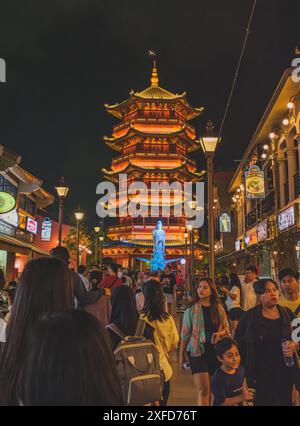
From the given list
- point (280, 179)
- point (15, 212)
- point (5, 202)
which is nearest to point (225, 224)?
point (280, 179)

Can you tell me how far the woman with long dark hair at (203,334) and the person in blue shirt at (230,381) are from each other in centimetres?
101

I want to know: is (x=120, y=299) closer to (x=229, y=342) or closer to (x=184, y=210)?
(x=229, y=342)

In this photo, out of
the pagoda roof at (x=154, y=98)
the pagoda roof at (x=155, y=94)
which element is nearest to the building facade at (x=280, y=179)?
the pagoda roof at (x=154, y=98)

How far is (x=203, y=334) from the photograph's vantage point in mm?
5387

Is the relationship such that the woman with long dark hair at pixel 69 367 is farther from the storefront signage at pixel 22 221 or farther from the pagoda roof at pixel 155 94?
the pagoda roof at pixel 155 94

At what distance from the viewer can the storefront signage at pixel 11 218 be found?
27166 millimetres

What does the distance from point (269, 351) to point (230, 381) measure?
1.62 feet

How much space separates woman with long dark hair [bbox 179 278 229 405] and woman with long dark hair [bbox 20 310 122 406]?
3.76m

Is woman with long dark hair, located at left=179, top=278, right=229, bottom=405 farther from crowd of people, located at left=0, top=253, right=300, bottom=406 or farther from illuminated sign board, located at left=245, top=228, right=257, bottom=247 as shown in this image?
illuminated sign board, located at left=245, top=228, right=257, bottom=247

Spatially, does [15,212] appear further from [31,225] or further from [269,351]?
[269,351]

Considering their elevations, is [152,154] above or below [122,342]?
above

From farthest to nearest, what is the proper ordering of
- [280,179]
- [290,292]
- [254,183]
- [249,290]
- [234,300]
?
[280,179] → [254,183] → [234,300] → [249,290] → [290,292]
